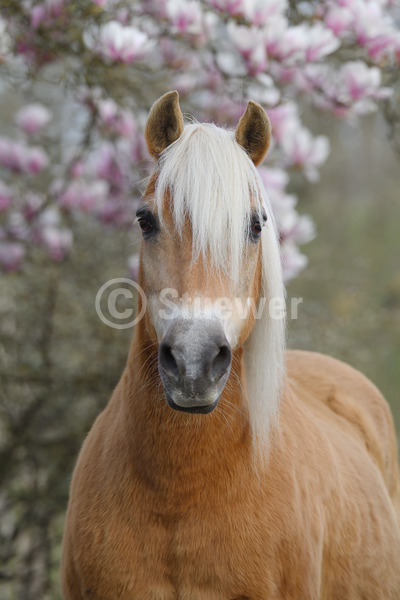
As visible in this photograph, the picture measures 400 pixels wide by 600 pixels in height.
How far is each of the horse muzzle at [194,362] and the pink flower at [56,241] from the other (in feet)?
9.01

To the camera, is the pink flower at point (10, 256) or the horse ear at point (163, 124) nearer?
the horse ear at point (163, 124)

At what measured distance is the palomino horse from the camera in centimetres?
201

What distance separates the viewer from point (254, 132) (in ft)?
7.51

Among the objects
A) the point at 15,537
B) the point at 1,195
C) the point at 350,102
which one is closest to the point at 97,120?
the point at 1,195

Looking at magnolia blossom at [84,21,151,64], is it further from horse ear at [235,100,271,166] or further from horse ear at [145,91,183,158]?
horse ear at [235,100,271,166]

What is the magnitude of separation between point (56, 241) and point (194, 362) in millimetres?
2892

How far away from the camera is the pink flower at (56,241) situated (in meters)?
4.37

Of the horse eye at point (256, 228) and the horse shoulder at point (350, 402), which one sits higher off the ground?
the horse eye at point (256, 228)

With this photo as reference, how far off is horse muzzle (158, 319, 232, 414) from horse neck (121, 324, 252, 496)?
37 cm

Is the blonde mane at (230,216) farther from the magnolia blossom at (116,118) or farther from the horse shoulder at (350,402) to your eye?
the magnolia blossom at (116,118)

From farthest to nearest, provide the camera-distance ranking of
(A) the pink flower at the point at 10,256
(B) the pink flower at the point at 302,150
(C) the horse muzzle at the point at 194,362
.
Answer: (A) the pink flower at the point at 10,256 < (B) the pink flower at the point at 302,150 < (C) the horse muzzle at the point at 194,362

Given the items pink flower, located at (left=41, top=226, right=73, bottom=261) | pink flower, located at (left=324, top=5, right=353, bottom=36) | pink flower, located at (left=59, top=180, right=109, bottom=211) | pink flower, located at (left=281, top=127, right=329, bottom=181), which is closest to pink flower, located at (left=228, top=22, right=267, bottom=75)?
pink flower, located at (left=324, top=5, right=353, bottom=36)

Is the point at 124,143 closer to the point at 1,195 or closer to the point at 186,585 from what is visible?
the point at 1,195

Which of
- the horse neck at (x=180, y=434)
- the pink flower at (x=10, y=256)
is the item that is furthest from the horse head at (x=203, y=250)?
the pink flower at (x=10, y=256)
